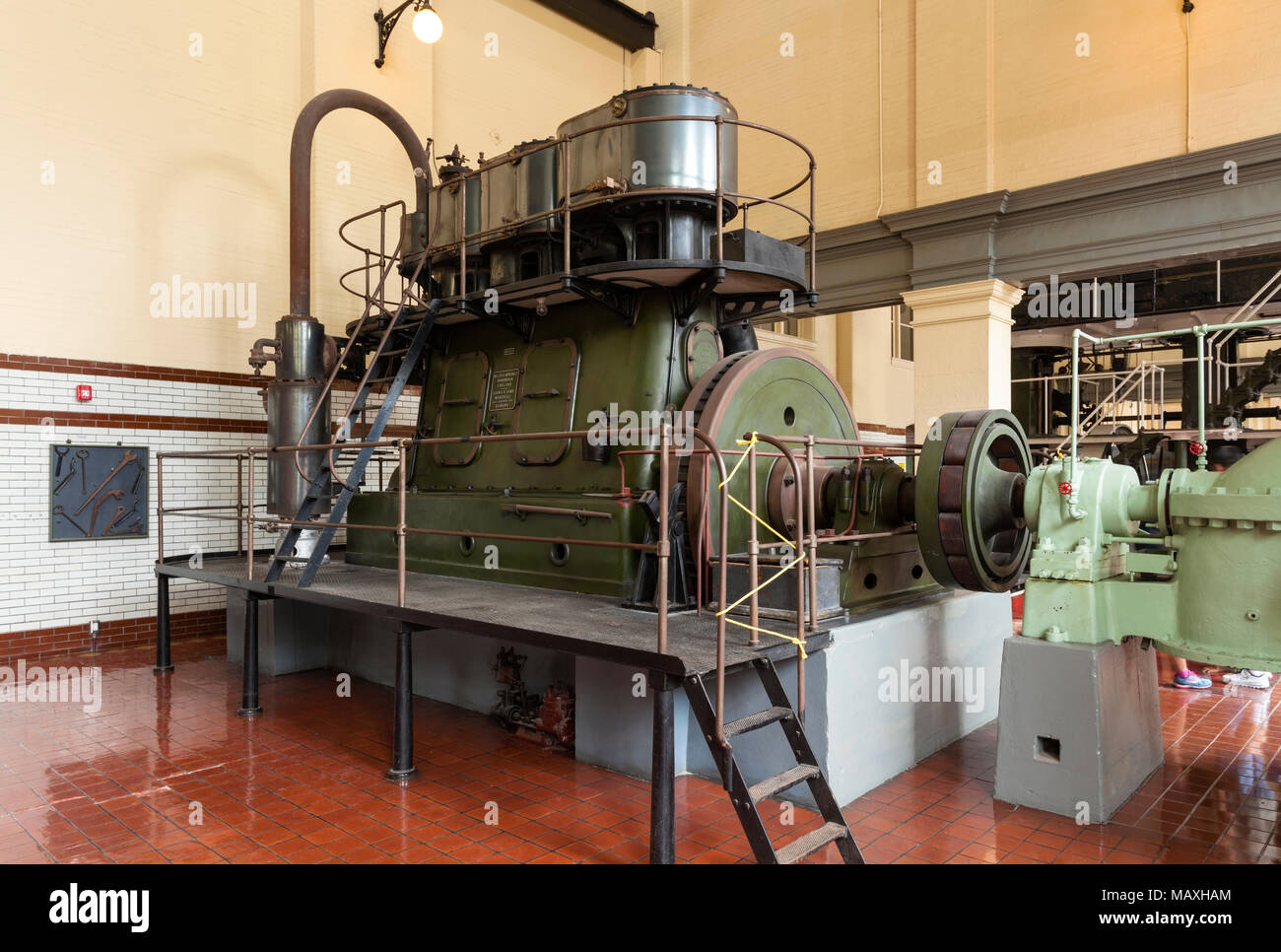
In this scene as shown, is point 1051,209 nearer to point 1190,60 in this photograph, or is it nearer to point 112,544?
point 1190,60

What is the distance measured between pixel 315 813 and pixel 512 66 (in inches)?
388

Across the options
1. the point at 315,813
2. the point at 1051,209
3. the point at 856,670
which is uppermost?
the point at 1051,209

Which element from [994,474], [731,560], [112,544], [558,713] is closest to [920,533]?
[994,474]

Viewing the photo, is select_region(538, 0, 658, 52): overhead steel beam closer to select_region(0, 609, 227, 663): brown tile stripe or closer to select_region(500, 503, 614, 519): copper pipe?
select_region(500, 503, 614, 519): copper pipe

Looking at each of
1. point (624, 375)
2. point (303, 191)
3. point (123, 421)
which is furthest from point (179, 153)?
point (624, 375)

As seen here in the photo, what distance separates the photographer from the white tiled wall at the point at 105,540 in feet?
25.1

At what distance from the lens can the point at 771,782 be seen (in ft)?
11.6

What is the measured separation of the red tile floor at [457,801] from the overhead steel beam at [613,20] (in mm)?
9868

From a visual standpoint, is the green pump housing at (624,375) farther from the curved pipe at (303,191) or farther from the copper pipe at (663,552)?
the copper pipe at (663,552)

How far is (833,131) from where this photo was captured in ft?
35.2

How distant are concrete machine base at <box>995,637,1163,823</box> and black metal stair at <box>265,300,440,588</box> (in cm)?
413
